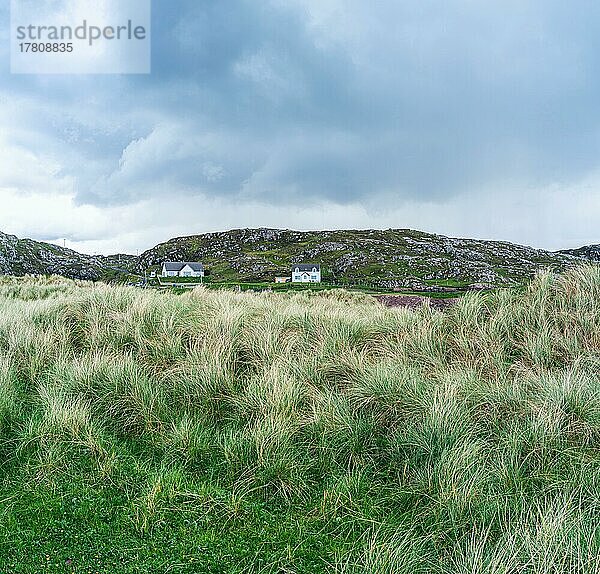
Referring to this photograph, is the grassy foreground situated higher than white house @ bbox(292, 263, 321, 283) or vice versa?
white house @ bbox(292, 263, 321, 283)

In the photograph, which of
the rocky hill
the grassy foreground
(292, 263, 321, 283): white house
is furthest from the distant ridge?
the grassy foreground

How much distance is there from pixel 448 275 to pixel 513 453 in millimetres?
89127

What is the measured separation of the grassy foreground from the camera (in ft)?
9.52

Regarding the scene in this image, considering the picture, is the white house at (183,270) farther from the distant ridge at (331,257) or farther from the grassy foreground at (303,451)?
the grassy foreground at (303,451)

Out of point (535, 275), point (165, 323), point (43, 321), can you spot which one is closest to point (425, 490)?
point (165, 323)

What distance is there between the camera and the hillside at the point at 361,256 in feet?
283

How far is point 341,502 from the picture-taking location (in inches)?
131

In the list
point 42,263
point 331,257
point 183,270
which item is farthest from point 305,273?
point 42,263

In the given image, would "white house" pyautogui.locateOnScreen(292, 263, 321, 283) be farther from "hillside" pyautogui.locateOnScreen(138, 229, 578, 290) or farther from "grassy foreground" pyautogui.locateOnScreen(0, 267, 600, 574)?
"grassy foreground" pyautogui.locateOnScreen(0, 267, 600, 574)

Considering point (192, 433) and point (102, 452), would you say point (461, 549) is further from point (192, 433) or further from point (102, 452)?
point (102, 452)

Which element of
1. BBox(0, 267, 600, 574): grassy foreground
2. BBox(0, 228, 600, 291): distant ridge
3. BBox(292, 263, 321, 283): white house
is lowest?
BBox(0, 267, 600, 574): grassy foreground

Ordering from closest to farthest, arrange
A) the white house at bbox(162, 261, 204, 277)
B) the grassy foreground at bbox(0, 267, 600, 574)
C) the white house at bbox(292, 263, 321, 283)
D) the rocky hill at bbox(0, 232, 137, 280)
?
the grassy foreground at bbox(0, 267, 600, 574) → the white house at bbox(292, 263, 321, 283) → the white house at bbox(162, 261, 204, 277) → the rocky hill at bbox(0, 232, 137, 280)

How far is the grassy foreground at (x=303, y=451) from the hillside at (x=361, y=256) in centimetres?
6280

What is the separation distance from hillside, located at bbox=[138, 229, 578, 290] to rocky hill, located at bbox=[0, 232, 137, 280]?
426 inches
